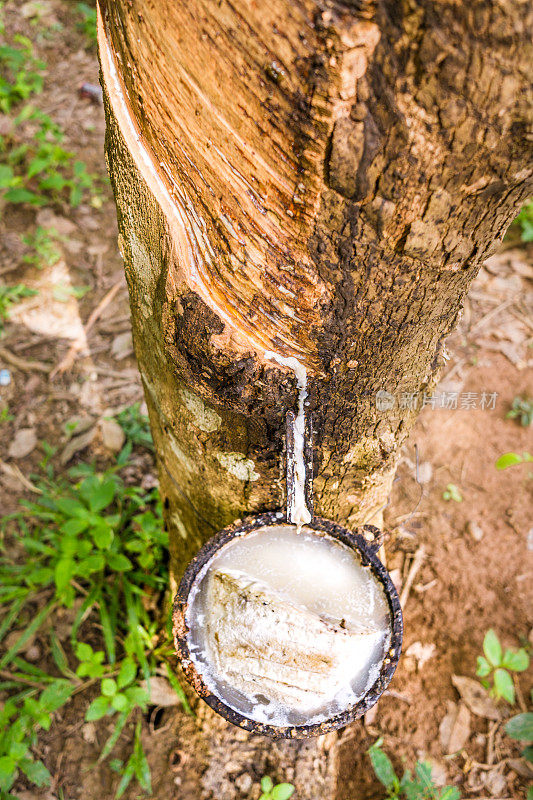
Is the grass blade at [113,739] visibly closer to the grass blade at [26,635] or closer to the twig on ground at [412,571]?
the grass blade at [26,635]

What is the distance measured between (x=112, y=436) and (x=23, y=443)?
401mm

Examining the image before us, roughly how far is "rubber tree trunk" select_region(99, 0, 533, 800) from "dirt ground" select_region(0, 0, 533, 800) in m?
0.74

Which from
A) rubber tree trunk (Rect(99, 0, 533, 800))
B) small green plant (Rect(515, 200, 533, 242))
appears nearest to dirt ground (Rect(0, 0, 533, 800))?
small green plant (Rect(515, 200, 533, 242))

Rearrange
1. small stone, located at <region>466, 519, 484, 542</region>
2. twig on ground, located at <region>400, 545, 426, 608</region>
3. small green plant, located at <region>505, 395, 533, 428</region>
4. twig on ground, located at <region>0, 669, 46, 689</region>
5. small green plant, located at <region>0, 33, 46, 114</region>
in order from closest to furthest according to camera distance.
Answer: twig on ground, located at <region>0, 669, 46, 689</region>, twig on ground, located at <region>400, 545, 426, 608</region>, small stone, located at <region>466, 519, 484, 542</region>, small green plant, located at <region>505, 395, 533, 428</region>, small green plant, located at <region>0, 33, 46, 114</region>

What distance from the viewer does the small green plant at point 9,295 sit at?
2.96 m

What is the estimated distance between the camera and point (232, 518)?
4.89 ft

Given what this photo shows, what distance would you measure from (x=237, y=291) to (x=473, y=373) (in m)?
2.27

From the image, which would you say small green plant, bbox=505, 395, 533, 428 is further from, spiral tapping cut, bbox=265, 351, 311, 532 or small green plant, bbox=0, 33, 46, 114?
small green plant, bbox=0, 33, 46, 114

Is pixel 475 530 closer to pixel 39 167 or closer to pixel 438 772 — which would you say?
pixel 438 772

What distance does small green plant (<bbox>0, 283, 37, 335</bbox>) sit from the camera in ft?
9.72

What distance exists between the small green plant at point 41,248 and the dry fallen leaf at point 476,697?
2728mm

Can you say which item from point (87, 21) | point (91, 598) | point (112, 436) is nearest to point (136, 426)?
point (112, 436)

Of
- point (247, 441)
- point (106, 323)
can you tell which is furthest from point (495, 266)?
point (247, 441)
